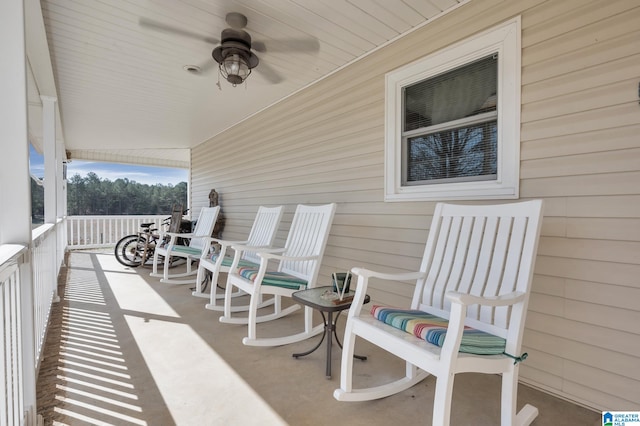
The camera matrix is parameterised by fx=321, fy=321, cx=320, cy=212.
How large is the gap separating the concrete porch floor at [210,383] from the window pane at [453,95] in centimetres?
186

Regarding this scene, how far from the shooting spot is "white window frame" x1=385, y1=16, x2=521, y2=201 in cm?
205

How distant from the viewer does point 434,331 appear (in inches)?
59.7

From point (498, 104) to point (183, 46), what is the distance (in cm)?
262

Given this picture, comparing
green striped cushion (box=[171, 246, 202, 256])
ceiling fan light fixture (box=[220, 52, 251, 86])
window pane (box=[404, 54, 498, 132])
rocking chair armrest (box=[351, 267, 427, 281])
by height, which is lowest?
green striped cushion (box=[171, 246, 202, 256])

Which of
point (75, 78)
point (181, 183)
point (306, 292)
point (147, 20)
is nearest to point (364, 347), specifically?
point (306, 292)

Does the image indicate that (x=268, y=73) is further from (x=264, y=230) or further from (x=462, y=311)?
(x=462, y=311)

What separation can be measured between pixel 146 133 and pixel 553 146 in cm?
640

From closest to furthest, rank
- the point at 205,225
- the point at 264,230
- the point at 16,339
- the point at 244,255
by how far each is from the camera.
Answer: the point at 16,339 < the point at 264,230 < the point at 244,255 < the point at 205,225

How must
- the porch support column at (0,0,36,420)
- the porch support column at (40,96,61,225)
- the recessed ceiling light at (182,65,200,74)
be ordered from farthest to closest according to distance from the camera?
the porch support column at (40,96,61,225) → the recessed ceiling light at (182,65,200,74) → the porch support column at (0,0,36,420)

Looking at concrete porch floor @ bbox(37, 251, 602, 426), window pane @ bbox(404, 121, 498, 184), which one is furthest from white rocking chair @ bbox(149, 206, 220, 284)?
window pane @ bbox(404, 121, 498, 184)

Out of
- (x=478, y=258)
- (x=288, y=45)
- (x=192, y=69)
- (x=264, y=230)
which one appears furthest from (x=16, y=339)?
(x=192, y=69)

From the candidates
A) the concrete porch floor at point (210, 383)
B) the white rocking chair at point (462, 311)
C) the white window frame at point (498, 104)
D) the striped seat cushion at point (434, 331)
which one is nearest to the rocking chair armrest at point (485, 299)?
the white rocking chair at point (462, 311)

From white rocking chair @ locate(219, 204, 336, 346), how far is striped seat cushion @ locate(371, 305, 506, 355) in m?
1.01

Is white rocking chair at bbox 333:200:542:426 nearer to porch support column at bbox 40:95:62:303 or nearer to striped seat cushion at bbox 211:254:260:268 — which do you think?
striped seat cushion at bbox 211:254:260:268
